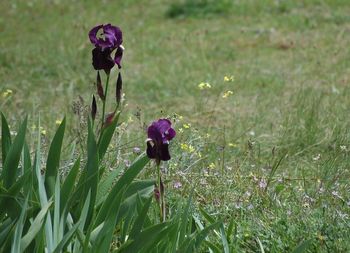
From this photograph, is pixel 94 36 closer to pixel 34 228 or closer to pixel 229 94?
pixel 34 228

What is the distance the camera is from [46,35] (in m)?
8.58

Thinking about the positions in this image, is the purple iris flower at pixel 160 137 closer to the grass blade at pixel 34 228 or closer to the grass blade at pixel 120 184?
the grass blade at pixel 120 184

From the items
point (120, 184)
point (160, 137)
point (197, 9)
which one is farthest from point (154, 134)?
point (197, 9)

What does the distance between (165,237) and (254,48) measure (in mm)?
5700

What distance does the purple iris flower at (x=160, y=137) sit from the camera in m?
2.65

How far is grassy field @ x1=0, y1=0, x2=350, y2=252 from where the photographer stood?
3551 mm

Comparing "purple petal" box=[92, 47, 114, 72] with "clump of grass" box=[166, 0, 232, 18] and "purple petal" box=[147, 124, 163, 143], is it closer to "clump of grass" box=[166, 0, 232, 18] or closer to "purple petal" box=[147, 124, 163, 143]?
"purple petal" box=[147, 124, 163, 143]

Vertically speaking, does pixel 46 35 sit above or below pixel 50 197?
above

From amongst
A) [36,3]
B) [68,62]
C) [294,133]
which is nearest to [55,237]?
[294,133]

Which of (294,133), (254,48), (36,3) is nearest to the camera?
(294,133)

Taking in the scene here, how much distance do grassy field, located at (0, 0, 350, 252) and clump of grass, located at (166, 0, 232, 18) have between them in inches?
0.6

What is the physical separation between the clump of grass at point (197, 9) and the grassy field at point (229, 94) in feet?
0.05

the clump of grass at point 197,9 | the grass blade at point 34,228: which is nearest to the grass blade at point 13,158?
the grass blade at point 34,228

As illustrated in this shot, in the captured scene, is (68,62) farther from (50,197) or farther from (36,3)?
(50,197)
